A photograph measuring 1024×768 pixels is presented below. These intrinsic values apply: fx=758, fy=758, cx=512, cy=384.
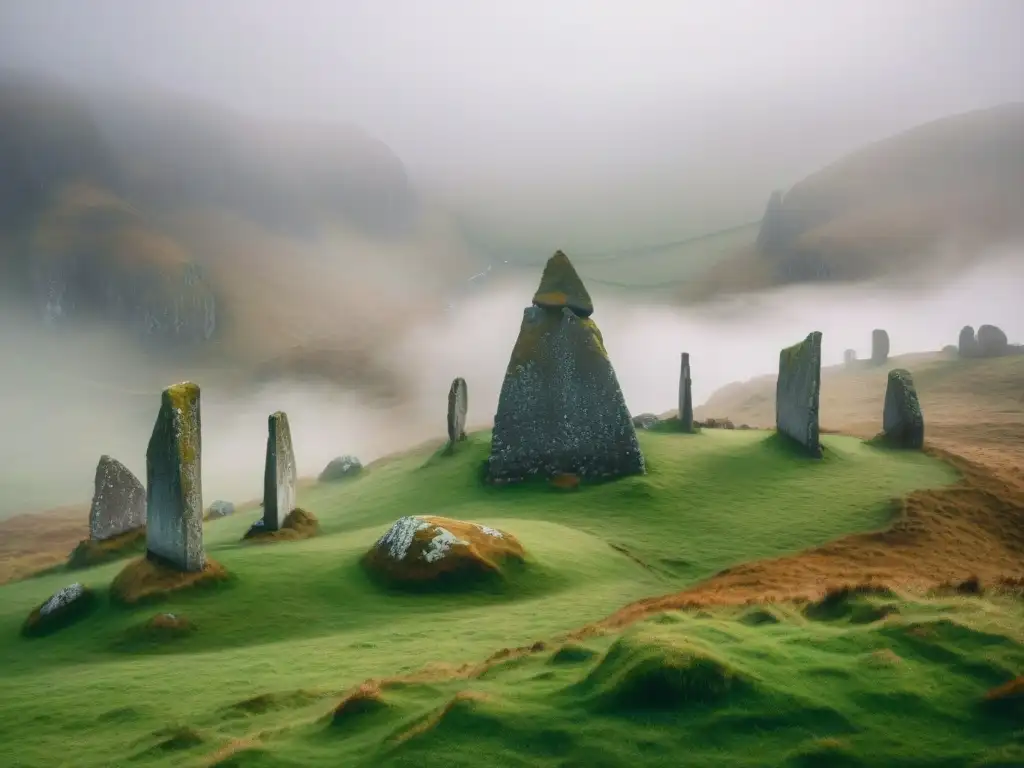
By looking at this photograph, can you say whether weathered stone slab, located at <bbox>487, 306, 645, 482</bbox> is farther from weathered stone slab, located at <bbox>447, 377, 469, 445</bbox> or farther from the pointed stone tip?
weathered stone slab, located at <bbox>447, 377, 469, 445</bbox>

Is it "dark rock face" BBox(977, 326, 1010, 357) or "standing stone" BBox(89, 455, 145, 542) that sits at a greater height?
"dark rock face" BBox(977, 326, 1010, 357)

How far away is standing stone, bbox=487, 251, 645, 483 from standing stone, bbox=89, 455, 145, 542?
13130mm

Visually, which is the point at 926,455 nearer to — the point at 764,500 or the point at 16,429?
the point at 764,500

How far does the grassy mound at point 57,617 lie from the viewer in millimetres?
17619

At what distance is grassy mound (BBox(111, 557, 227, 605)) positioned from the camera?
701 inches

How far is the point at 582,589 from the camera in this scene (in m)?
19.1

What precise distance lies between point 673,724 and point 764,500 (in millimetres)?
20274

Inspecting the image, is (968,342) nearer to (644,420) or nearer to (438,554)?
(644,420)

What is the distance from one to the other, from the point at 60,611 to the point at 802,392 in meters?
27.0

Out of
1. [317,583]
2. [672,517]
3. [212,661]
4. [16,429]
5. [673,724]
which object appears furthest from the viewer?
[16,429]

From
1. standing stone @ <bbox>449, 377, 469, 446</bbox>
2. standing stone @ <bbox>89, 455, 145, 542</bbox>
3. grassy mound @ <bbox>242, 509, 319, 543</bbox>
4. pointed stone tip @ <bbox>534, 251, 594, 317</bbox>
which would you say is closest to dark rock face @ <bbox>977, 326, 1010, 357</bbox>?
pointed stone tip @ <bbox>534, 251, 594, 317</bbox>

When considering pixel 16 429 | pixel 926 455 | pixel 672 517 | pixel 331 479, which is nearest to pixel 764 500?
pixel 672 517

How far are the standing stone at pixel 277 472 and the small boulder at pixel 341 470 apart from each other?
1870 centimetres

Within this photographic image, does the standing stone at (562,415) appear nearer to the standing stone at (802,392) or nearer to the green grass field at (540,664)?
the green grass field at (540,664)
